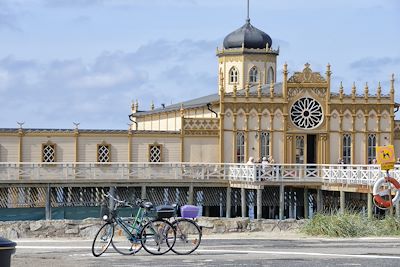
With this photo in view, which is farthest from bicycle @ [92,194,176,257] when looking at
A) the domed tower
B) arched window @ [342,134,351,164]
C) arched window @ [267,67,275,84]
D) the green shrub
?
arched window @ [267,67,275,84]

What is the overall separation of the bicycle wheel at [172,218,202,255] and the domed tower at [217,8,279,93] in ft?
135

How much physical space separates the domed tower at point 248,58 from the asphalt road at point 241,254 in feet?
125

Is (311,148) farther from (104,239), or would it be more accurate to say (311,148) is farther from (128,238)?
(104,239)

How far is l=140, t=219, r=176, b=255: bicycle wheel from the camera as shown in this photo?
20719mm

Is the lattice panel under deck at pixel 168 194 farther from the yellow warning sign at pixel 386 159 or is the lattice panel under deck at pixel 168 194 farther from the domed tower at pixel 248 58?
the yellow warning sign at pixel 386 159

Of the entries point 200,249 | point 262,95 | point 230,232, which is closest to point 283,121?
point 262,95

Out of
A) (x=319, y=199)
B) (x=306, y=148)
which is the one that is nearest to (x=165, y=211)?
(x=319, y=199)

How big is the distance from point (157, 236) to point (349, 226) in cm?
638

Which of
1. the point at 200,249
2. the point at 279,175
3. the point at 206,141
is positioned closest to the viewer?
the point at 200,249

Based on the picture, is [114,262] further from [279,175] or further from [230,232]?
[279,175]

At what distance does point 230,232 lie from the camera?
2708cm

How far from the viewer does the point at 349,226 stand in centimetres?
2562

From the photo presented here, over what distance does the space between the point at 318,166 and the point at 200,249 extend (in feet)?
103

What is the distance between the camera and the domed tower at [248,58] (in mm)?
62062
